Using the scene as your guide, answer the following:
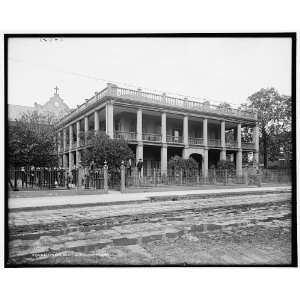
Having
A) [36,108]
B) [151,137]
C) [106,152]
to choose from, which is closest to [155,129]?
[151,137]

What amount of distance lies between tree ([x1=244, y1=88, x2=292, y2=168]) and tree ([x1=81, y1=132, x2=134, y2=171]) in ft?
16.3

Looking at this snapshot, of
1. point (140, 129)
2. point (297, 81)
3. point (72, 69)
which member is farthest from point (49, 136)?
point (297, 81)

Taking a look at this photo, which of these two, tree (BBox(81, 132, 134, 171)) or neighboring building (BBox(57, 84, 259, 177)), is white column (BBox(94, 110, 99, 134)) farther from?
tree (BBox(81, 132, 134, 171))

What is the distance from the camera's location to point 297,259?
5.13 metres

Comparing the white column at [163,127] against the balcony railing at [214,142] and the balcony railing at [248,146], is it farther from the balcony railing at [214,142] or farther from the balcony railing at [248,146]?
the balcony railing at [248,146]

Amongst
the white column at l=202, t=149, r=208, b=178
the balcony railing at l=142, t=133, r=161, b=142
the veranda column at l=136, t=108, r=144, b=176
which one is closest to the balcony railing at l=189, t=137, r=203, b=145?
the white column at l=202, t=149, r=208, b=178

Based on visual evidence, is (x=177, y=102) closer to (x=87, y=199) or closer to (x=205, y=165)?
(x=205, y=165)

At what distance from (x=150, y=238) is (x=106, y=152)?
6.15m

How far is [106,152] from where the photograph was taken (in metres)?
10.8

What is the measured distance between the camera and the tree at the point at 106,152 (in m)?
10.5

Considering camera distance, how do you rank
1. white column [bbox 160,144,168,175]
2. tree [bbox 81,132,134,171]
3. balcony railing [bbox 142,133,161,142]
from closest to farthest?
tree [bbox 81,132,134,171] < balcony railing [bbox 142,133,161,142] < white column [bbox 160,144,168,175]

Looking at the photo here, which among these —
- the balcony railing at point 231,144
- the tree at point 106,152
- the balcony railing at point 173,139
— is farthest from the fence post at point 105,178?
the balcony railing at point 231,144

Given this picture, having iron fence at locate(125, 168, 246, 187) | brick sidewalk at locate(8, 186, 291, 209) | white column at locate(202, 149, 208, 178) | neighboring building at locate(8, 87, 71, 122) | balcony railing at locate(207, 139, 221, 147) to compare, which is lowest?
brick sidewalk at locate(8, 186, 291, 209)

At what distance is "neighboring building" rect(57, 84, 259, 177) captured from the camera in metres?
10.0
